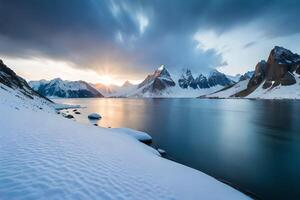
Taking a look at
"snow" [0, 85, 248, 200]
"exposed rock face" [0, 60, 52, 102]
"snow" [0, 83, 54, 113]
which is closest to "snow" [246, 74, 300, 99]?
"snow" [0, 83, 54, 113]

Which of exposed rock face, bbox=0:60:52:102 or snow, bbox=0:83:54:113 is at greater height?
exposed rock face, bbox=0:60:52:102

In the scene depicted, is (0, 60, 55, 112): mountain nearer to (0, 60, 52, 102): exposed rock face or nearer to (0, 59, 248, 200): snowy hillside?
(0, 60, 52, 102): exposed rock face

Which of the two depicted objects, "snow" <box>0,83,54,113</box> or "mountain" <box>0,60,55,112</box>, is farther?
"mountain" <box>0,60,55,112</box>

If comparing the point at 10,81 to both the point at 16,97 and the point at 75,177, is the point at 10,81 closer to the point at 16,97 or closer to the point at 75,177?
the point at 16,97

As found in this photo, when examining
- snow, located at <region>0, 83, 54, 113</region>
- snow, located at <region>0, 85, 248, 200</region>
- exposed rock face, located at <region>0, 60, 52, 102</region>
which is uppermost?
exposed rock face, located at <region>0, 60, 52, 102</region>

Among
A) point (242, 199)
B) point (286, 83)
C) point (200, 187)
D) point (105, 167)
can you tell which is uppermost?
point (286, 83)

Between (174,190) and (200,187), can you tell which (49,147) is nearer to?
(174,190)

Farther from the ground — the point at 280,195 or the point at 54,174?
the point at 54,174

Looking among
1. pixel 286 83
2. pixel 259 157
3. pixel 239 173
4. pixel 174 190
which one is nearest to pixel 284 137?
pixel 259 157

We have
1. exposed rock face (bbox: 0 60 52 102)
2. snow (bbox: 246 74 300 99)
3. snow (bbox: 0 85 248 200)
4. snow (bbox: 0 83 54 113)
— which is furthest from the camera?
snow (bbox: 246 74 300 99)

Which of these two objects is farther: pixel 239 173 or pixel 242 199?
pixel 239 173

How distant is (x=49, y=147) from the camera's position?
33.1 ft

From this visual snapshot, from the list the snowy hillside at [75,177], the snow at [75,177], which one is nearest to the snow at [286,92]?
the snow at [75,177]

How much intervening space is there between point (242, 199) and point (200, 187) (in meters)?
2.57
